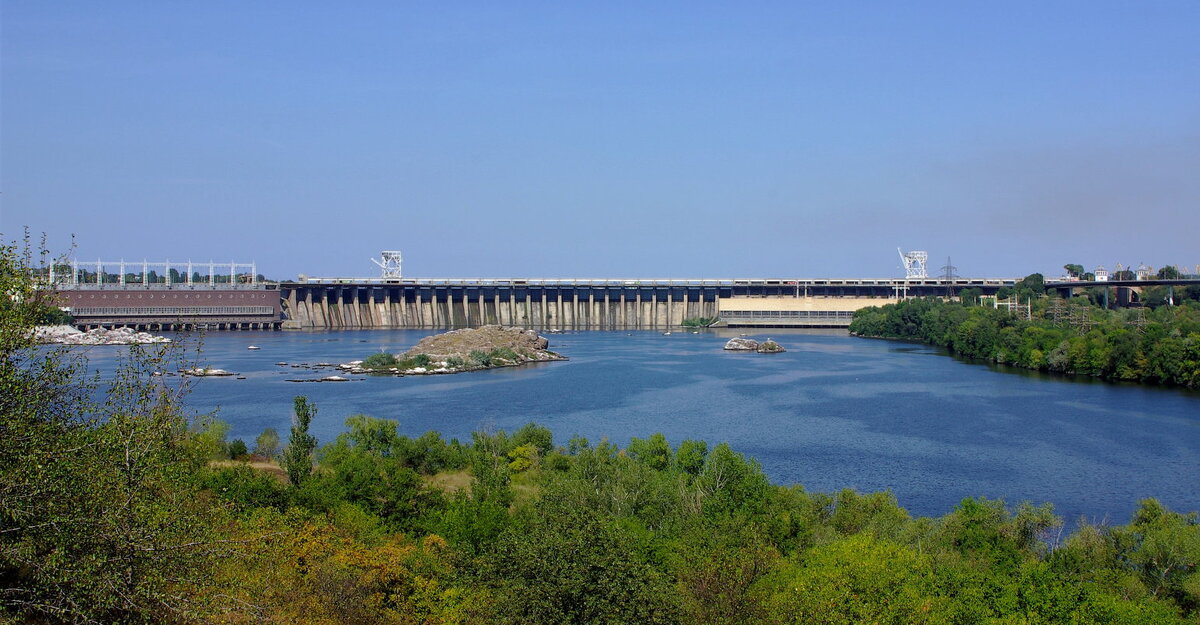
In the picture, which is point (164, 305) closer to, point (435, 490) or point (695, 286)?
point (695, 286)

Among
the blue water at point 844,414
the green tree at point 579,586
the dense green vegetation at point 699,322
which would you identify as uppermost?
the dense green vegetation at point 699,322

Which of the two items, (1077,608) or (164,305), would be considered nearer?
(1077,608)

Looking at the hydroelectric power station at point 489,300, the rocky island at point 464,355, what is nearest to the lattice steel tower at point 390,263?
the hydroelectric power station at point 489,300

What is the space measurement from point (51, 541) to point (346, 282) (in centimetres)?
6882

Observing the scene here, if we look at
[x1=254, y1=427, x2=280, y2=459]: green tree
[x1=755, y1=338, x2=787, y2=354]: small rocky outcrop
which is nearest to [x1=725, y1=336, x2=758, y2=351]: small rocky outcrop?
[x1=755, y1=338, x2=787, y2=354]: small rocky outcrop

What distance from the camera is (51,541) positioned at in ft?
19.0

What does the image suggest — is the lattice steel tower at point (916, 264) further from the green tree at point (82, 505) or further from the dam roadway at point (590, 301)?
the green tree at point (82, 505)

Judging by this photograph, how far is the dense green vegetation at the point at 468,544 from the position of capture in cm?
593

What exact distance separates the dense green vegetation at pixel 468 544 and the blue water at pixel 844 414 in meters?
3.58

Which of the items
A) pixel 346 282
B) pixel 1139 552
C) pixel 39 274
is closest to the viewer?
pixel 39 274

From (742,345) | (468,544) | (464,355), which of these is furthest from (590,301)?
(468,544)

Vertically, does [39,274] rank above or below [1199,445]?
above

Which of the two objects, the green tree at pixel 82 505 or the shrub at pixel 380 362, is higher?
the green tree at pixel 82 505

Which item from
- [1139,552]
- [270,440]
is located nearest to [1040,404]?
[1139,552]
